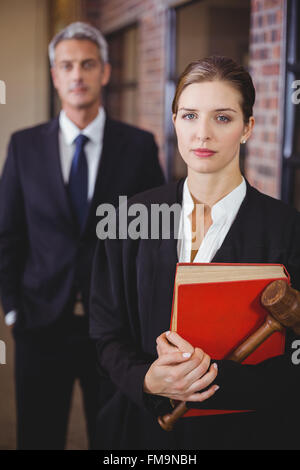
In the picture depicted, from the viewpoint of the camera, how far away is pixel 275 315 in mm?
906

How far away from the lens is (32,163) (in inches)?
72.7

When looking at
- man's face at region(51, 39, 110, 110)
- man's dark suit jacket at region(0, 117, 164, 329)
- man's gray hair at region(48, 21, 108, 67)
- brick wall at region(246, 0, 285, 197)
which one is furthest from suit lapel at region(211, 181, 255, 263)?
brick wall at region(246, 0, 285, 197)

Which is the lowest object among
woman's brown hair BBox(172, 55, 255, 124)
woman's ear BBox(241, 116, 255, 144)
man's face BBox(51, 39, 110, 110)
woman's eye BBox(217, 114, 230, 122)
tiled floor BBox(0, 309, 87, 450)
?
tiled floor BBox(0, 309, 87, 450)

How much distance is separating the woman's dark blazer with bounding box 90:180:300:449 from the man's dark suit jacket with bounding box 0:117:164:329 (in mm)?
623

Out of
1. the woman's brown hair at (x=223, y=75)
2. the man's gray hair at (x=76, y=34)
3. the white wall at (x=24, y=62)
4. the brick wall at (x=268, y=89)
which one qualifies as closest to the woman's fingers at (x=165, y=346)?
the woman's brown hair at (x=223, y=75)

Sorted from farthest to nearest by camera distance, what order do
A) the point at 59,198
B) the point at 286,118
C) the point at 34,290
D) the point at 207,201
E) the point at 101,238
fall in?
the point at 286,118 → the point at 34,290 → the point at 59,198 → the point at 101,238 → the point at 207,201

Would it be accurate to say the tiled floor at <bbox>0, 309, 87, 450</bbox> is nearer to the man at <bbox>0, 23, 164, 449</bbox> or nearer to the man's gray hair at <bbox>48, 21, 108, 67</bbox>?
the man at <bbox>0, 23, 164, 449</bbox>

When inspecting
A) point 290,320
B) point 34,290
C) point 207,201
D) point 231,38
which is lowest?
point 34,290

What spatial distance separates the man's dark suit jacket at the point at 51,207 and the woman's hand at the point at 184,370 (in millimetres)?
861

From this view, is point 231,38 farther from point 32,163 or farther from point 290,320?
point 290,320

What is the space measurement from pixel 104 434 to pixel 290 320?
604mm

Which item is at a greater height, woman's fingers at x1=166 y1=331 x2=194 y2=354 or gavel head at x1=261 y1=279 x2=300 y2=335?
gavel head at x1=261 y1=279 x2=300 y2=335

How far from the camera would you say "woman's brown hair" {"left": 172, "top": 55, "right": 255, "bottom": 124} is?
3.05 feet

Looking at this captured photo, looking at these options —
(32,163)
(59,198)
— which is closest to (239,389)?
(59,198)
